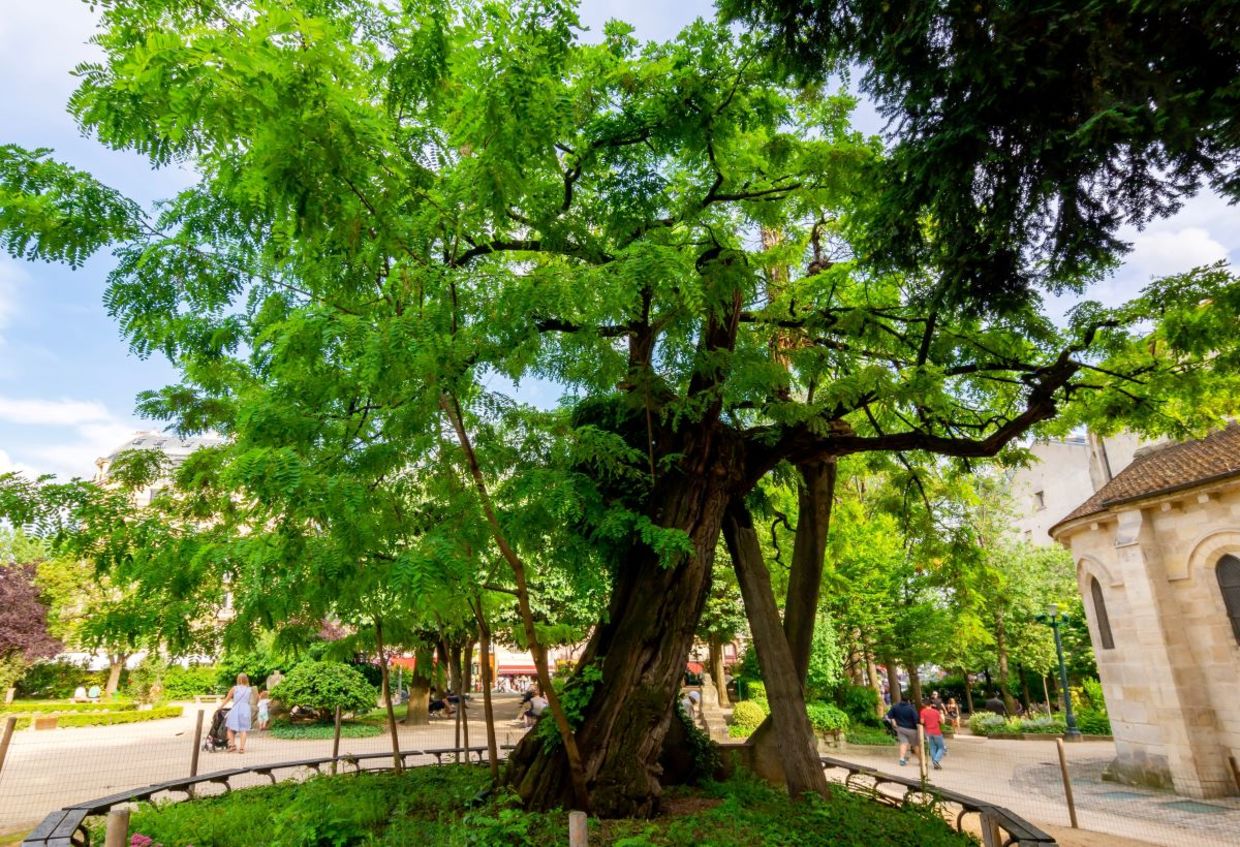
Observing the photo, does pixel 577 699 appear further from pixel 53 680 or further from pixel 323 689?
pixel 53 680

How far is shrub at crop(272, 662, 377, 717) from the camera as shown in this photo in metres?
20.3

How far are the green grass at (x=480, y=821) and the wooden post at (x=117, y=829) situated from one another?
139cm

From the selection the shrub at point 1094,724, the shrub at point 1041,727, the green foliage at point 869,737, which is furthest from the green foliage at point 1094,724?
the green foliage at point 869,737

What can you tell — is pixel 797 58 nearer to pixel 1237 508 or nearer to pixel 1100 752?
pixel 1237 508

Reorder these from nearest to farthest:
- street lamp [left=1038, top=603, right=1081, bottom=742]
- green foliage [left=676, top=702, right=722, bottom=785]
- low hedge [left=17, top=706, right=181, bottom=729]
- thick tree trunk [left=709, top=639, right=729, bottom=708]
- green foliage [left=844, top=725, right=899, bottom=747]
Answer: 1. green foliage [left=676, top=702, right=722, bottom=785]
2. green foliage [left=844, top=725, right=899, bottom=747]
3. low hedge [left=17, top=706, right=181, bottom=729]
4. street lamp [left=1038, top=603, right=1081, bottom=742]
5. thick tree trunk [left=709, top=639, right=729, bottom=708]

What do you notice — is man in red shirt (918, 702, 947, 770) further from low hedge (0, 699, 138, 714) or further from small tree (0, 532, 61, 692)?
small tree (0, 532, 61, 692)

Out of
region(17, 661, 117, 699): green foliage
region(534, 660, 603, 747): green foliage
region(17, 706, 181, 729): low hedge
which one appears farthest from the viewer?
region(17, 661, 117, 699): green foliage

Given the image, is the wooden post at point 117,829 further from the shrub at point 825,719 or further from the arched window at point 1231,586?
the shrub at point 825,719

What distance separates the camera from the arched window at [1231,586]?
13.3m

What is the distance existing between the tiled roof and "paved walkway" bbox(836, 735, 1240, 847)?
5840 mm

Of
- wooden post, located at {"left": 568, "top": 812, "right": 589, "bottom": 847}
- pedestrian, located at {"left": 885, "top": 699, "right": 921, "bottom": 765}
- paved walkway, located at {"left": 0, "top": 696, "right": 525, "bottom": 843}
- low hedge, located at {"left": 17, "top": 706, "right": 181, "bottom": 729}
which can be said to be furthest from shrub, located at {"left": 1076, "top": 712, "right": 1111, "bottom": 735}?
low hedge, located at {"left": 17, "top": 706, "right": 181, "bottom": 729}

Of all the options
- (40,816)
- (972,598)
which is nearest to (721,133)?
(972,598)

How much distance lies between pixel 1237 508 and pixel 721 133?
13.6 metres

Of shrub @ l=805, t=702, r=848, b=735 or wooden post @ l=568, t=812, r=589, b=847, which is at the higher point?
wooden post @ l=568, t=812, r=589, b=847
